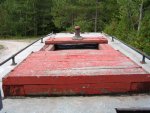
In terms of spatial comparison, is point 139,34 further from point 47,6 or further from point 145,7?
point 47,6

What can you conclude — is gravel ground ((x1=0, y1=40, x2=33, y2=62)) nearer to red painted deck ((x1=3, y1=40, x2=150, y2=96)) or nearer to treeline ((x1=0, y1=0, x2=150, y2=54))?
treeline ((x1=0, y1=0, x2=150, y2=54))

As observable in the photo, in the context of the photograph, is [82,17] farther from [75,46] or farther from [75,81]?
[75,81]

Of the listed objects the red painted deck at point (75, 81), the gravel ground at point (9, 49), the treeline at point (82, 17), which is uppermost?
the red painted deck at point (75, 81)

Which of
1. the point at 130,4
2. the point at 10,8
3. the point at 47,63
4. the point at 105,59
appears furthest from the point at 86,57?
the point at 10,8

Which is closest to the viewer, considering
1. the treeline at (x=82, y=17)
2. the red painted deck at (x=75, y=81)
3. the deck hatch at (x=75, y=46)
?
the red painted deck at (x=75, y=81)

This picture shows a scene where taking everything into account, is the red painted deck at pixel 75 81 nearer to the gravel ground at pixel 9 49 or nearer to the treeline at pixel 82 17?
the treeline at pixel 82 17

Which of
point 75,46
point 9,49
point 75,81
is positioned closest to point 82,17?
point 9,49

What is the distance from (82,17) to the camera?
1363 inches

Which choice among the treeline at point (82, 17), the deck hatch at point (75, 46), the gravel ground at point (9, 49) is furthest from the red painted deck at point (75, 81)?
the gravel ground at point (9, 49)

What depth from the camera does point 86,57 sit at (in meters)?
4.42

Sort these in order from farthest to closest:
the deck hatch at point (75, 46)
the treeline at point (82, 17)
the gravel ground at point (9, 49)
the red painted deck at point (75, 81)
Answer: the gravel ground at point (9, 49)
the treeline at point (82, 17)
the deck hatch at point (75, 46)
the red painted deck at point (75, 81)

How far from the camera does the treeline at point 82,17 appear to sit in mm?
20767

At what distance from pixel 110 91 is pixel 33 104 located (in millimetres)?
872

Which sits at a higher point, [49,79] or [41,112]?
[49,79]
